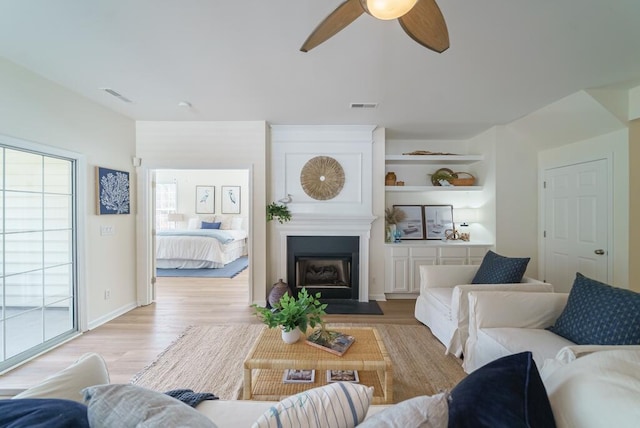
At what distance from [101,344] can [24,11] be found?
274 centimetres

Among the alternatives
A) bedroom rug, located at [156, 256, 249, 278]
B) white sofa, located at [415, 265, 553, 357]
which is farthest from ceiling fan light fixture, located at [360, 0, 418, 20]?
bedroom rug, located at [156, 256, 249, 278]

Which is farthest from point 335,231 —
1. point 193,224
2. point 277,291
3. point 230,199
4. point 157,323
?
point 193,224

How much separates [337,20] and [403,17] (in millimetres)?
322

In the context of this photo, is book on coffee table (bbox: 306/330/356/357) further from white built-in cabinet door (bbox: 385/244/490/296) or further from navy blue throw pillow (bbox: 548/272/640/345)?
white built-in cabinet door (bbox: 385/244/490/296)

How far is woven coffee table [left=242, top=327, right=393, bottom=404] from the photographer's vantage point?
1693 millimetres

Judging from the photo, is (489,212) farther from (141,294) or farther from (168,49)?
(141,294)

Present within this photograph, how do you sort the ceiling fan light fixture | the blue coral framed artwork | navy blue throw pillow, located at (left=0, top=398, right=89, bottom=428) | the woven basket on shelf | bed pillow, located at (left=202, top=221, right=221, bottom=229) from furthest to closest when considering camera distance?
bed pillow, located at (left=202, top=221, right=221, bottom=229) → the woven basket on shelf → the blue coral framed artwork → the ceiling fan light fixture → navy blue throw pillow, located at (left=0, top=398, right=89, bottom=428)

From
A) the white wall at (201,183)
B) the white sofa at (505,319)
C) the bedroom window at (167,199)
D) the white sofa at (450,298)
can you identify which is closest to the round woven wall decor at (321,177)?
the white sofa at (450,298)

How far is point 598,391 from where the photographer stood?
786 millimetres

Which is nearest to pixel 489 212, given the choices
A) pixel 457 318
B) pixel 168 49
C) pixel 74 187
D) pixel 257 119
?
pixel 457 318

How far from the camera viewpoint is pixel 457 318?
239 cm

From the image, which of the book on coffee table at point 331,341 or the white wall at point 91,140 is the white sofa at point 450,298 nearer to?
the book on coffee table at point 331,341

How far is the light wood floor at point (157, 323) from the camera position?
2303mm

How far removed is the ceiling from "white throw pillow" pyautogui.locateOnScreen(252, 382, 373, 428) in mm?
1940
